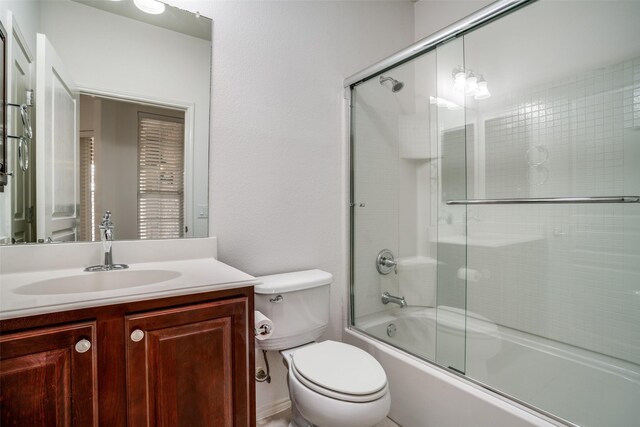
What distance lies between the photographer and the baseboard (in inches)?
64.3

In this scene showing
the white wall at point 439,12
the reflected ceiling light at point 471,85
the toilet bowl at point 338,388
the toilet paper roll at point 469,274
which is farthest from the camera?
the white wall at point 439,12

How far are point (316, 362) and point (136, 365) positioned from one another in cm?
70

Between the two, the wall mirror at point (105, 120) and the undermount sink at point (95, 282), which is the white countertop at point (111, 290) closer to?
the undermount sink at point (95, 282)

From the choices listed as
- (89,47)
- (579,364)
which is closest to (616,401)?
(579,364)

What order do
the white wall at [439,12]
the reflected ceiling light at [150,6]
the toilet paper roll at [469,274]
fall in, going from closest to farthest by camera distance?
the reflected ceiling light at [150,6]
the toilet paper roll at [469,274]
the white wall at [439,12]

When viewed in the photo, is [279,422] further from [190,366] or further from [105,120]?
[105,120]

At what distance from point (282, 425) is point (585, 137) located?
7.03 ft

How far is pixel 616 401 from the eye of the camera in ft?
4.72

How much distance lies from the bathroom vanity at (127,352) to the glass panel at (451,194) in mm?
1098

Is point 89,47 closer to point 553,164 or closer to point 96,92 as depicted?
point 96,92

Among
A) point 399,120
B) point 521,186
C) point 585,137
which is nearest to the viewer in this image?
point 585,137

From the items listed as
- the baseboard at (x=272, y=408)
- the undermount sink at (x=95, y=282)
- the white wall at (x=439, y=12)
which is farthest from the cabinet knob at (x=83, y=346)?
the white wall at (x=439, y=12)

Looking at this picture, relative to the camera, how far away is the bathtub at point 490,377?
1280 millimetres

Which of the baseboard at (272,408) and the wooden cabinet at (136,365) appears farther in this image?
the baseboard at (272,408)
